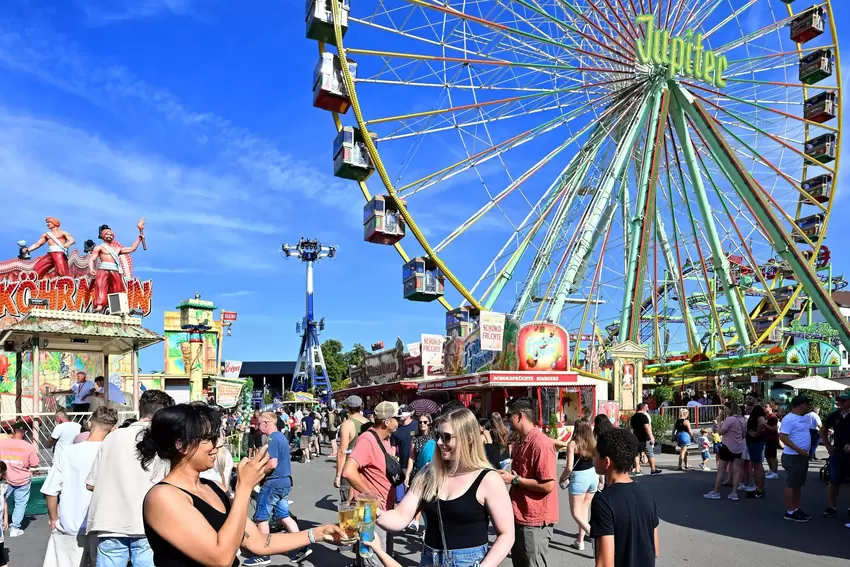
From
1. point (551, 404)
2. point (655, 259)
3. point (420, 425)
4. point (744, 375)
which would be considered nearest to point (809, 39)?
point (655, 259)

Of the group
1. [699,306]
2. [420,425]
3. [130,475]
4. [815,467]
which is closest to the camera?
[130,475]

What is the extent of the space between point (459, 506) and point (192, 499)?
1146 millimetres

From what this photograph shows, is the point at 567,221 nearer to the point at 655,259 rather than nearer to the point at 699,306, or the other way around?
the point at 655,259

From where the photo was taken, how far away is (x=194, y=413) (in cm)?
267

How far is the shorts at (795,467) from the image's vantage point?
7906mm

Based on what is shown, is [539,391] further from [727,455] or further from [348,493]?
[348,493]

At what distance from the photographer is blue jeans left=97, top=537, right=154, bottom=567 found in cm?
371

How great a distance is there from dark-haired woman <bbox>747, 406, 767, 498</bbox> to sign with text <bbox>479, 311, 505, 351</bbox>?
9988 mm

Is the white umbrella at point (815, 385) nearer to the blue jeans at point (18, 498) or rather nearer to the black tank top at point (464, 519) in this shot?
the blue jeans at point (18, 498)

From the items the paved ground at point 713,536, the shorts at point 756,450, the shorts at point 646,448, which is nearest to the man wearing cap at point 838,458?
the paved ground at point 713,536

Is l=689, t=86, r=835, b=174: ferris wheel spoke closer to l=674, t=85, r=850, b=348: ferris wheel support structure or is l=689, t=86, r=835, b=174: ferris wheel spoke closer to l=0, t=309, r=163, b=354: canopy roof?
l=674, t=85, r=850, b=348: ferris wheel support structure

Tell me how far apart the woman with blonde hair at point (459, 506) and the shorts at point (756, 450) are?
24.8 ft

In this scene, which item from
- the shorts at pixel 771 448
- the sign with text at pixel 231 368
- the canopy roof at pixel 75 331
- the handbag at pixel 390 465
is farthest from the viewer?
the sign with text at pixel 231 368

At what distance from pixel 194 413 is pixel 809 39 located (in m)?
24.6
